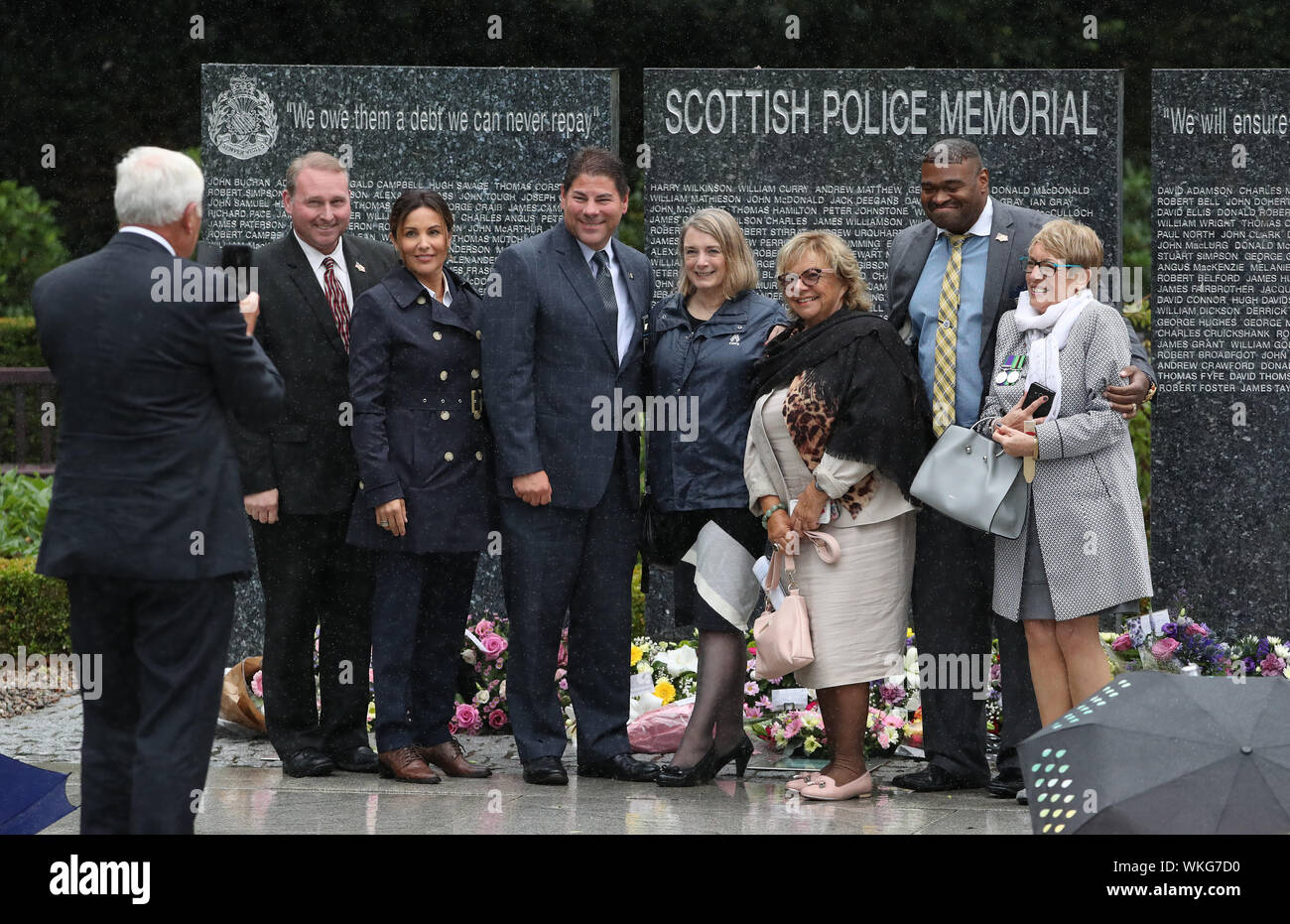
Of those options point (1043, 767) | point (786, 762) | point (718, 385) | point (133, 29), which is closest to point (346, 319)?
point (718, 385)

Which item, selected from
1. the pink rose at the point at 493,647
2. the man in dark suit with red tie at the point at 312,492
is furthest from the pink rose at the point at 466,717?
the man in dark suit with red tie at the point at 312,492

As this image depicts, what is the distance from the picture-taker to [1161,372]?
8.03m

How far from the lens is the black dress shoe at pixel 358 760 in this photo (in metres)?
6.54

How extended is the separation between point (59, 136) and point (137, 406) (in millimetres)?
11321

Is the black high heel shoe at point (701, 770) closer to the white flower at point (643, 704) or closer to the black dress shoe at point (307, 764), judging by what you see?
the white flower at point (643, 704)

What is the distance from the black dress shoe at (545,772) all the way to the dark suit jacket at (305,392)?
1176mm

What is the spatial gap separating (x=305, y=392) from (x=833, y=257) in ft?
6.53

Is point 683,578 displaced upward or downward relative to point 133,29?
downward

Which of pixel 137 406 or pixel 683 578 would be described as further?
pixel 683 578

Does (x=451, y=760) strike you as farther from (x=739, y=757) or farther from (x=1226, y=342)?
(x=1226, y=342)

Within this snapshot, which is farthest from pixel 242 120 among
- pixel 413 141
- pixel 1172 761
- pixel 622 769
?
pixel 1172 761

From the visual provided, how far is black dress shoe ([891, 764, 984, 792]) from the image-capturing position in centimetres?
631

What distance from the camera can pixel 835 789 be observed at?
6.09 metres

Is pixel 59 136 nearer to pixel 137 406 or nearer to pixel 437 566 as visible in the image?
pixel 437 566
